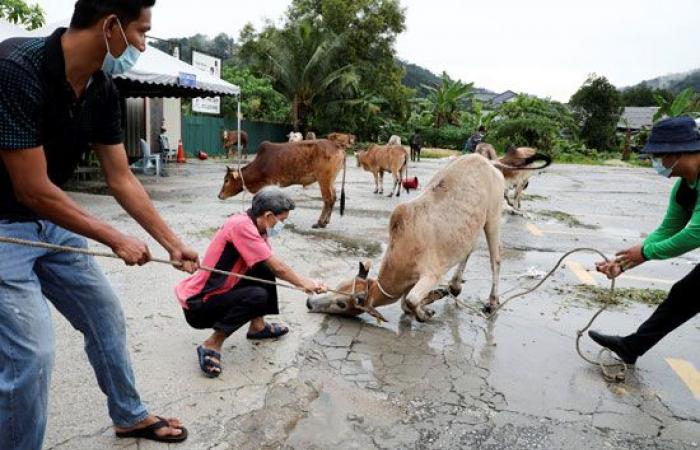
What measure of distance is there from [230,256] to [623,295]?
458 centimetres

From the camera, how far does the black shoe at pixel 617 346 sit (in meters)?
4.25

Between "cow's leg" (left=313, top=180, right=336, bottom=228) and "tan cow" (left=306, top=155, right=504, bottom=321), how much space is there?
3841mm

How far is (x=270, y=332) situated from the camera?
14.4ft

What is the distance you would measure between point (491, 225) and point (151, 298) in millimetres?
3475

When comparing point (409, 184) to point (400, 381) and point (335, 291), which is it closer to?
point (335, 291)

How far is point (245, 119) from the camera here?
3070 centimetres

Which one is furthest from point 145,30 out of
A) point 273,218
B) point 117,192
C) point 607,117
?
point 607,117

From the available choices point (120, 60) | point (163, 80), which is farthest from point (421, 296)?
point (163, 80)

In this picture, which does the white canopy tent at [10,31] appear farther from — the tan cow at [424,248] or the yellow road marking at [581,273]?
the yellow road marking at [581,273]

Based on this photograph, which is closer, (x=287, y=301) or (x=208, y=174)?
(x=287, y=301)

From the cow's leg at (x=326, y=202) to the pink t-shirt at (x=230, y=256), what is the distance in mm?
5398

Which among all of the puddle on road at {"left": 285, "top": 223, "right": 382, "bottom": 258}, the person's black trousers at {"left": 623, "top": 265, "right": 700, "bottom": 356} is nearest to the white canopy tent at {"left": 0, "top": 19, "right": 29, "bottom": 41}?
the puddle on road at {"left": 285, "top": 223, "right": 382, "bottom": 258}

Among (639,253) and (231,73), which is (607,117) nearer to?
(231,73)

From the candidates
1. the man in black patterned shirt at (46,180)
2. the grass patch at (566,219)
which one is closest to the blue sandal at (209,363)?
the man in black patterned shirt at (46,180)
